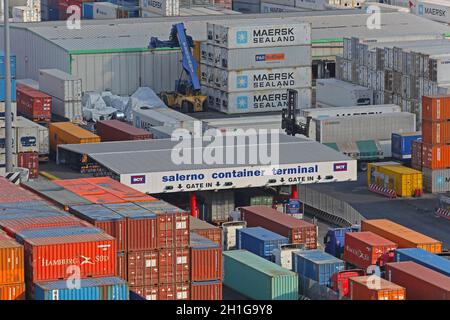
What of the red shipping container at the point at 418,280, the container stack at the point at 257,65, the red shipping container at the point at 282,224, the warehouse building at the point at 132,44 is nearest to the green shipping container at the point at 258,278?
the red shipping container at the point at 282,224

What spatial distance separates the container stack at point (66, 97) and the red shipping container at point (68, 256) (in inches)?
1871

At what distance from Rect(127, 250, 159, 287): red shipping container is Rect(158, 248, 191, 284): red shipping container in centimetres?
19

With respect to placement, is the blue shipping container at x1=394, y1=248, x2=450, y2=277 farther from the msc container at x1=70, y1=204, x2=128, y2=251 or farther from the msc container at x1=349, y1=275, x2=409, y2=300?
the msc container at x1=70, y1=204, x2=128, y2=251

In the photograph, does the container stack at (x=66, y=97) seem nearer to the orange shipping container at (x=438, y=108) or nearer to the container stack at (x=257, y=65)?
the container stack at (x=257, y=65)

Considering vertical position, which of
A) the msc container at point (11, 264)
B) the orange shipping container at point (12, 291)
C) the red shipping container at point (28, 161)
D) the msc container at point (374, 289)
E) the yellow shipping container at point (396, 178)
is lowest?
the yellow shipping container at point (396, 178)

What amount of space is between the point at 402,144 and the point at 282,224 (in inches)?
969

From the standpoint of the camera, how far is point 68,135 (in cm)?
9331

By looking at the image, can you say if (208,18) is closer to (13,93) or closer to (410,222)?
(13,93)

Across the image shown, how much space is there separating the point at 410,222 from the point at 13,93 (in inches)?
923

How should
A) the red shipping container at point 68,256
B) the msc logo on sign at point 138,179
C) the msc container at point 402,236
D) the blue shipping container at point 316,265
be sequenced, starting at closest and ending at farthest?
1. the red shipping container at point 68,256
2. the blue shipping container at point 316,265
3. the msc container at point 402,236
4. the msc logo on sign at point 138,179

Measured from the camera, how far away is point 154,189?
78.2 m

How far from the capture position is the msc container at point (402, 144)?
306 ft

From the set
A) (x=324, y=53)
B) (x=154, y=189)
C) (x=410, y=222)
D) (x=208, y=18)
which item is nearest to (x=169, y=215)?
(x=154, y=189)

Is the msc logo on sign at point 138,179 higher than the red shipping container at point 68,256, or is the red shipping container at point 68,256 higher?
the red shipping container at point 68,256
